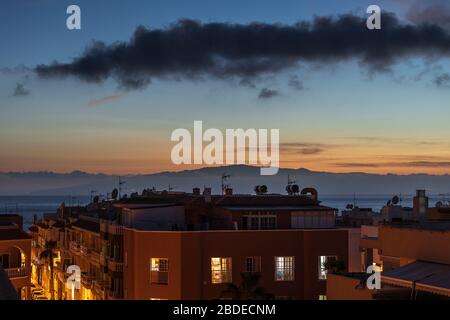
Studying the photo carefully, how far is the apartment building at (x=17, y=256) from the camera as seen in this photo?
124ft

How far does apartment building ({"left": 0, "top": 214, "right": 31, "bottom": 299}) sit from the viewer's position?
3775cm

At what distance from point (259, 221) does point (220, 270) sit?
407 cm

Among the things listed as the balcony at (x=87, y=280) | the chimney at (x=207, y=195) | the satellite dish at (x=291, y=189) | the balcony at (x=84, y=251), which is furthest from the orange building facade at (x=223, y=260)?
the balcony at (x=84, y=251)

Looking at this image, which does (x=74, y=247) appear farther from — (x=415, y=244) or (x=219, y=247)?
(x=415, y=244)

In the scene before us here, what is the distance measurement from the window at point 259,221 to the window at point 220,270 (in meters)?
2.97

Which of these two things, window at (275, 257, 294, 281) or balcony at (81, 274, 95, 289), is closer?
window at (275, 257, 294, 281)

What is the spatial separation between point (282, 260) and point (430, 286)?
18.8 meters

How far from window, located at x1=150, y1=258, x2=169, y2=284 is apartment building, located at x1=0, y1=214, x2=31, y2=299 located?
7853 millimetres

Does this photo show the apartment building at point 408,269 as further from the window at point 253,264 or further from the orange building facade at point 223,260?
the window at point 253,264

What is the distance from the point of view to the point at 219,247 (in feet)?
118

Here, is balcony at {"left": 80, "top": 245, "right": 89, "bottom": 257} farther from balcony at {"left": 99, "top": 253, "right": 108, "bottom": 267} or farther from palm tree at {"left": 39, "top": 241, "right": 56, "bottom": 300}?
palm tree at {"left": 39, "top": 241, "right": 56, "bottom": 300}

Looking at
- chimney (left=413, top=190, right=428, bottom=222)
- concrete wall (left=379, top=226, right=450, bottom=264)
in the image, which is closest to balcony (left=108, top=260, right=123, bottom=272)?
chimney (left=413, top=190, right=428, bottom=222)

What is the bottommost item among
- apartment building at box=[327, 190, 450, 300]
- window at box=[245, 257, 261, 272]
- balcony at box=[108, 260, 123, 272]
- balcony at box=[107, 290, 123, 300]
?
balcony at box=[107, 290, 123, 300]
